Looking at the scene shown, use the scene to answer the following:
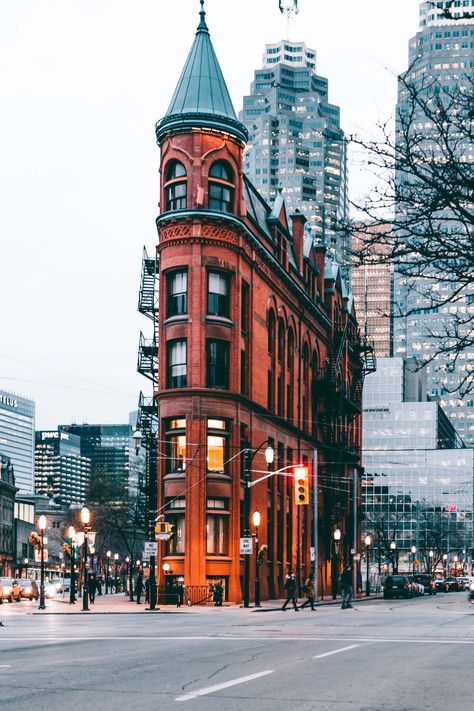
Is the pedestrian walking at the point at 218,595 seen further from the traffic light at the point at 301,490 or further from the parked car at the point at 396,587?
the parked car at the point at 396,587

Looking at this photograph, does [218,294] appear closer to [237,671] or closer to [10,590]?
[10,590]

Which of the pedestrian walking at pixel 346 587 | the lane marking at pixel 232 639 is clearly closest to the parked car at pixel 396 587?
the pedestrian walking at pixel 346 587

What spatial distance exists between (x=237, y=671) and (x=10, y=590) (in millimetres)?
55684

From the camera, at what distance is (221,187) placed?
59.5m

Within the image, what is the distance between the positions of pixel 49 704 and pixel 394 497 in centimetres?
18536

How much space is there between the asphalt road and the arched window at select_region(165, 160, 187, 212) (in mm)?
36329

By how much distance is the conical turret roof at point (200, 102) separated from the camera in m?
58.1

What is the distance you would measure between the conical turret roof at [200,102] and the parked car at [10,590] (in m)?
29.1

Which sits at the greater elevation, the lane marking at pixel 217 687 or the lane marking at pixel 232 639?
the lane marking at pixel 217 687

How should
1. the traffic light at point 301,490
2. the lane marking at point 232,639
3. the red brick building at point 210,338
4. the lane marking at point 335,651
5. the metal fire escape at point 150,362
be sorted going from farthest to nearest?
1. the metal fire escape at point 150,362
2. the red brick building at point 210,338
3. the traffic light at point 301,490
4. the lane marking at point 232,639
5. the lane marking at point 335,651

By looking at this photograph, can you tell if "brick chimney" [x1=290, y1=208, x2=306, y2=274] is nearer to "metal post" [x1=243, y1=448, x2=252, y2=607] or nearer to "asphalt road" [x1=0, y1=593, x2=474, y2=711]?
"metal post" [x1=243, y1=448, x2=252, y2=607]

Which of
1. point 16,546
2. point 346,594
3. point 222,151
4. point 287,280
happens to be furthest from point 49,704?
point 16,546

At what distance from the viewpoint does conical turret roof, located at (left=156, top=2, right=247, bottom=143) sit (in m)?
58.1

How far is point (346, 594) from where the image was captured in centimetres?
4688
